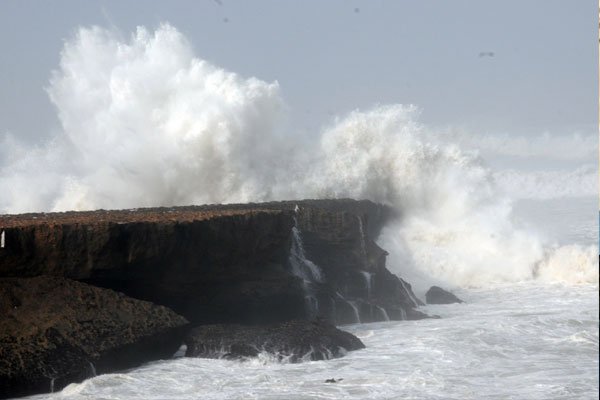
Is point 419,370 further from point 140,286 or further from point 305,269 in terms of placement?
point 305,269

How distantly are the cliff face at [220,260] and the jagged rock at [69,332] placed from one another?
0.45 meters

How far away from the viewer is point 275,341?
14859mm

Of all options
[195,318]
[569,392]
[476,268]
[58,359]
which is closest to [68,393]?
[58,359]

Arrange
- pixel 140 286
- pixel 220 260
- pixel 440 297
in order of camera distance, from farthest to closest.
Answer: pixel 440 297
pixel 220 260
pixel 140 286

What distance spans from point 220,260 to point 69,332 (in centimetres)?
353

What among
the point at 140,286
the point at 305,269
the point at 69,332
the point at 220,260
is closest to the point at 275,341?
the point at 220,260

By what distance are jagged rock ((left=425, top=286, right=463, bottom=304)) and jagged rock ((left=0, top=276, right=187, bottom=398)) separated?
9209mm

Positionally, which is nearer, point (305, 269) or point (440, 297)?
point (305, 269)

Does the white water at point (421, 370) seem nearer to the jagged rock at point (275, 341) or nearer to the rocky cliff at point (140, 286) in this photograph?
the jagged rock at point (275, 341)

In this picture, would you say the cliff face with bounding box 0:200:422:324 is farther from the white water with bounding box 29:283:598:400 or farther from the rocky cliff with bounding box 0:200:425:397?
the white water with bounding box 29:283:598:400

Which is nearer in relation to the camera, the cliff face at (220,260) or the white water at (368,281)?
the cliff face at (220,260)

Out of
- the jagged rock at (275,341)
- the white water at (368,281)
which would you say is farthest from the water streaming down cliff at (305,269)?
the jagged rock at (275,341)

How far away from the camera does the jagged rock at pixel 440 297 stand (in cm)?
2305

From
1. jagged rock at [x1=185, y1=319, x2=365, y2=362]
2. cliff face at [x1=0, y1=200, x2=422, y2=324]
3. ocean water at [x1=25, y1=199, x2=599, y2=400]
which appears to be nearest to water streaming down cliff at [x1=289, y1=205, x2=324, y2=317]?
cliff face at [x1=0, y1=200, x2=422, y2=324]
